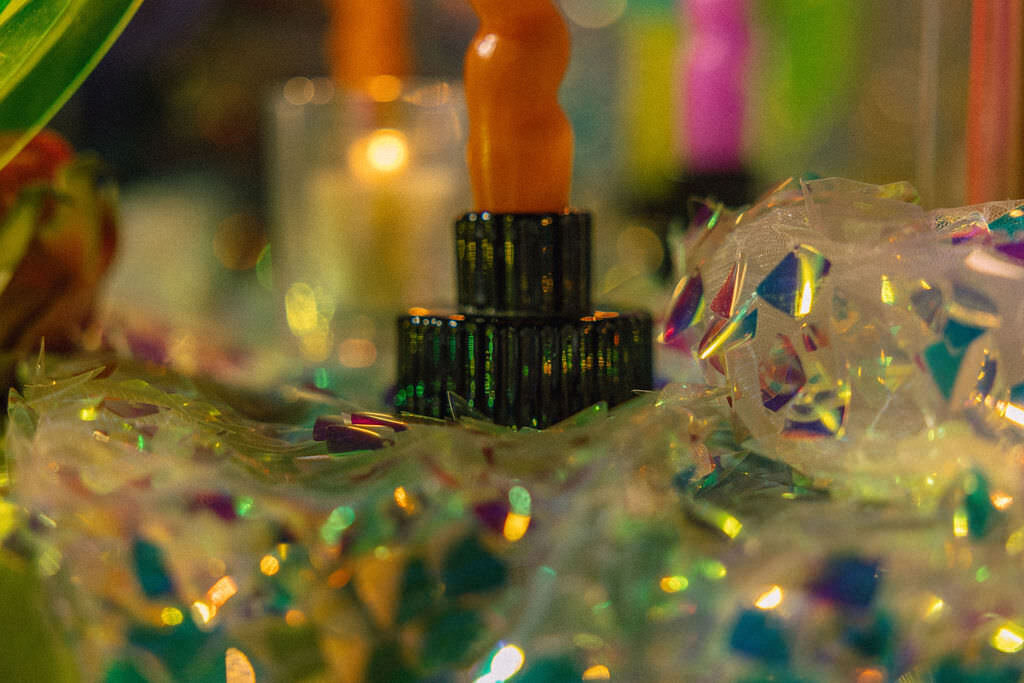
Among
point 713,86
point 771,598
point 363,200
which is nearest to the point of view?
point 771,598

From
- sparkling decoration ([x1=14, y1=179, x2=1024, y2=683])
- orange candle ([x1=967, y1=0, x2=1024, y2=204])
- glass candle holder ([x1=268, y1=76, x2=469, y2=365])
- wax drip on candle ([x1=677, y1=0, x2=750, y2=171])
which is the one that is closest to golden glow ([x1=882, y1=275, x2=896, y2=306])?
sparkling decoration ([x1=14, y1=179, x2=1024, y2=683])

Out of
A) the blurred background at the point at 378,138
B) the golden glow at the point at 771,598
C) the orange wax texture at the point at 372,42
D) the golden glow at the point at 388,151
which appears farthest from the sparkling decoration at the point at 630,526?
the orange wax texture at the point at 372,42

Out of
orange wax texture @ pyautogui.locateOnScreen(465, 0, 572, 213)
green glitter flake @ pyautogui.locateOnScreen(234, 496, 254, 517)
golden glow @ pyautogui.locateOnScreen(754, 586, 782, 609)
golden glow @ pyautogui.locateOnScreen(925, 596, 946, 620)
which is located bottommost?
golden glow @ pyautogui.locateOnScreen(925, 596, 946, 620)

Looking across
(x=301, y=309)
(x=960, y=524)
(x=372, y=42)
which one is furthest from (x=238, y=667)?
(x=372, y=42)

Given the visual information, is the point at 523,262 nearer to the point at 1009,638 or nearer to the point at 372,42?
the point at 1009,638

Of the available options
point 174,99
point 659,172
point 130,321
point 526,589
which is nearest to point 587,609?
point 526,589

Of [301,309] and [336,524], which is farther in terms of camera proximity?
[301,309]

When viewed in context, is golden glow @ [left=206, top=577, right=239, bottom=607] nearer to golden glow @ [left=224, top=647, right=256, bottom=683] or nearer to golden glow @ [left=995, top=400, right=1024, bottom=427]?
golden glow @ [left=224, top=647, right=256, bottom=683]
